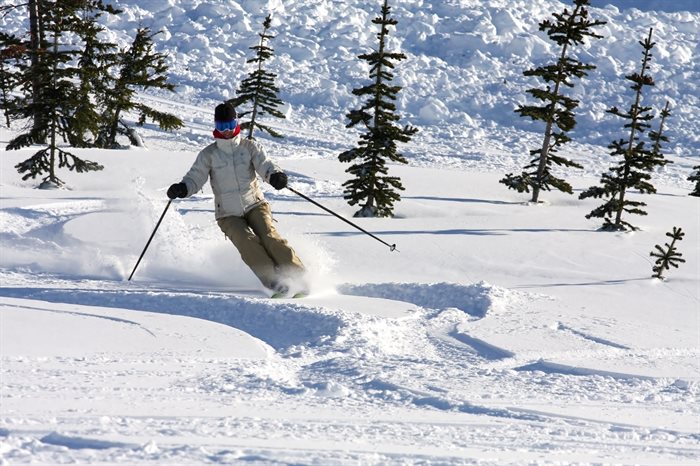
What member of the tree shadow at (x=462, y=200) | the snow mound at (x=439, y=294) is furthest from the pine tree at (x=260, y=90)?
the snow mound at (x=439, y=294)

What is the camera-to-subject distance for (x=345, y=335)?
19.9 feet

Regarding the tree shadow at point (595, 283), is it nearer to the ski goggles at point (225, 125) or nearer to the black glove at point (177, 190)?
the ski goggles at point (225, 125)

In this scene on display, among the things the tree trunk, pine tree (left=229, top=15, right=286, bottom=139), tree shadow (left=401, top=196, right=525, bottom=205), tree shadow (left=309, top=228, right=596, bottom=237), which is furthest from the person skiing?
pine tree (left=229, top=15, right=286, bottom=139)

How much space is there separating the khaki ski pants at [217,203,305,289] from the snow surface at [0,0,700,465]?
14.5 inches

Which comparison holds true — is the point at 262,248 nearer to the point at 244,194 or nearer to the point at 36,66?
the point at 244,194

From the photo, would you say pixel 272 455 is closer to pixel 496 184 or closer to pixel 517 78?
pixel 496 184

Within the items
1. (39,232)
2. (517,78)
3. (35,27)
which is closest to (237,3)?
(517,78)

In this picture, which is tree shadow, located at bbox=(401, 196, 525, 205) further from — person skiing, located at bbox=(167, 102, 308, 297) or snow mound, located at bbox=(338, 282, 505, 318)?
person skiing, located at bbox=(167, 102, 308, 297)

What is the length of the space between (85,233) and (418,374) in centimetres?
659

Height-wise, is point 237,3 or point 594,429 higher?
point 237,3

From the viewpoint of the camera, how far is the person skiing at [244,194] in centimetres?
793

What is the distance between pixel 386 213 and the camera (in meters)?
16.6

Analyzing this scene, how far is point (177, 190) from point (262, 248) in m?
1.11

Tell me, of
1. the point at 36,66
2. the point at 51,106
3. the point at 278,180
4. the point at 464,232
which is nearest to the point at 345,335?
the point at 278,180
